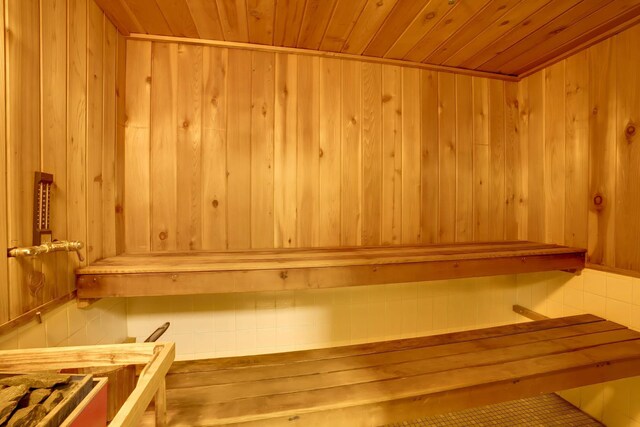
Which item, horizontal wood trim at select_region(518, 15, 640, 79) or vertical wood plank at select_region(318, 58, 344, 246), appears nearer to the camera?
horizontal wood trim at select_region(518, 15, 640, 79)

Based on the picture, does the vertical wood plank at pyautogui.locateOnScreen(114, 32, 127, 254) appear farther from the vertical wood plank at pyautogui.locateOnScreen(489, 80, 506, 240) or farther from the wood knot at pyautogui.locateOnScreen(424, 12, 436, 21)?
the vertical wood plank at pyautogui.locateOnScreen(489, 80, 506, 240)

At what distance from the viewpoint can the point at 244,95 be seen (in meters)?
1.58

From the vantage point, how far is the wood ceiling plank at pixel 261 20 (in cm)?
125

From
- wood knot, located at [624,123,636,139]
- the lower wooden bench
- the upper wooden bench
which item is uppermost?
wood knot, located at [624,123,636,139]

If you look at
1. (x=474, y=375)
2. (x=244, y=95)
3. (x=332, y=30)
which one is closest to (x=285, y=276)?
(x=474, y=375)

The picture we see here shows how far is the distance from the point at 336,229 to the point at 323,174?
13.9 inches

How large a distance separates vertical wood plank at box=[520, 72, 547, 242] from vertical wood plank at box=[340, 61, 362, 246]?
1.26 metres

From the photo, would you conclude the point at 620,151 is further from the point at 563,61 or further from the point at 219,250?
the point at 219,250

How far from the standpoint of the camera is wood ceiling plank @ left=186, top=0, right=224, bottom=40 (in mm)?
1239

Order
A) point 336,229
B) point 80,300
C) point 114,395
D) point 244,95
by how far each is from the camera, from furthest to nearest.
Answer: point 336,229
point 244,95
point 80,300
point 114,395

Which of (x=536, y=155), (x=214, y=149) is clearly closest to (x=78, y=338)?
(x=214, y=149)

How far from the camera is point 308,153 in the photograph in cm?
165

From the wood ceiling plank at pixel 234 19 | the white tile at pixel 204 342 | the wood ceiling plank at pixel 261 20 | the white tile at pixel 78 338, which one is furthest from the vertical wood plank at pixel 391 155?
the white tile at pixel 78 338

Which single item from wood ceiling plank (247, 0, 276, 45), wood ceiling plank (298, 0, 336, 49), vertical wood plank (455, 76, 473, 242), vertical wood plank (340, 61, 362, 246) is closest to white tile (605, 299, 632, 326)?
vertical wood plank (455, 76, 473, 242)
